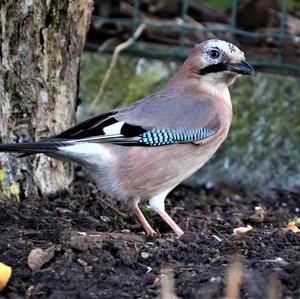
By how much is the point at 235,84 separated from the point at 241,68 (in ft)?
8.18

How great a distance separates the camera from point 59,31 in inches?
245

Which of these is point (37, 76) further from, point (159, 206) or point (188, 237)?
point (188, 237)

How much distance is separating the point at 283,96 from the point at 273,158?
1.90ft

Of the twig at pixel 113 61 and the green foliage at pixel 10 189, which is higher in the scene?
the twig at pixel 113 61

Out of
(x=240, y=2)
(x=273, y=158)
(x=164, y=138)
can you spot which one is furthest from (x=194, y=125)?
(x=240, y=2)

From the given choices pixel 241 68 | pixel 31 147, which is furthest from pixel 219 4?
pixel 31 147

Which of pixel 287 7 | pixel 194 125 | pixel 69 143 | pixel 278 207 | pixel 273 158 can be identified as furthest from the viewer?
pixel 287 7

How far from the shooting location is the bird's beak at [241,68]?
19.8 ft

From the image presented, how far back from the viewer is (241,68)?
6.08m

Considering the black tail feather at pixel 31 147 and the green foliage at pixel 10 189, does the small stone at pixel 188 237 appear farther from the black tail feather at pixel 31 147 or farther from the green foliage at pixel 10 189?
the green foliage at pixel 10 189

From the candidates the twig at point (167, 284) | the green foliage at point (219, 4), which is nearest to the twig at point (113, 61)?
the green foliage at point (219, 4)


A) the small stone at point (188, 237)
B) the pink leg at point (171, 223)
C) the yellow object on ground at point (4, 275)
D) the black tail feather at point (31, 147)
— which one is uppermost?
the black tail feather at point (31, 147)

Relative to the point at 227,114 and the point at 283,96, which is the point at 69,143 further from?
the point at 283,96

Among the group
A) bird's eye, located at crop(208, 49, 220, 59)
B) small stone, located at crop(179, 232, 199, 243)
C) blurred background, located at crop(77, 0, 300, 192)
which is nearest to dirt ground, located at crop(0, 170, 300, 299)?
small stone, located at crop(179, 232, 199, 243)
